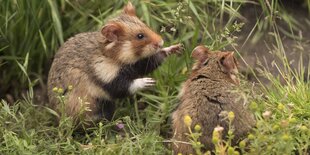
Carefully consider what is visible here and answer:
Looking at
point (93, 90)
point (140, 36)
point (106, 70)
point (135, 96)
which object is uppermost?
point (140, 36)

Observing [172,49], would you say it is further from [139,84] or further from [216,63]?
[216,63]

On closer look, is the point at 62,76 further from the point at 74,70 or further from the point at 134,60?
the point at 134,60

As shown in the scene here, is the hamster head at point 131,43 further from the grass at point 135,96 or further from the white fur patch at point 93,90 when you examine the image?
the white fur patch at point 93,90

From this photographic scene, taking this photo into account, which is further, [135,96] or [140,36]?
[135,96]

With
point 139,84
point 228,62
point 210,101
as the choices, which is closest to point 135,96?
point 139,84

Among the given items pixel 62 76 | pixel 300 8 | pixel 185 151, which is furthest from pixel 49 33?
pixel 300 8

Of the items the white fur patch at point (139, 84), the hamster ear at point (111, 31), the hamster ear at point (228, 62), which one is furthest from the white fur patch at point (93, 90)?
the hamster ear at point (228, 62)

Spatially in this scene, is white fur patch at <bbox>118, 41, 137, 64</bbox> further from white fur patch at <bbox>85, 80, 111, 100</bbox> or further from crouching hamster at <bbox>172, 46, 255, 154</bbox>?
crouching hamster at <bbox>172, 46, 255, 154</bbox>
